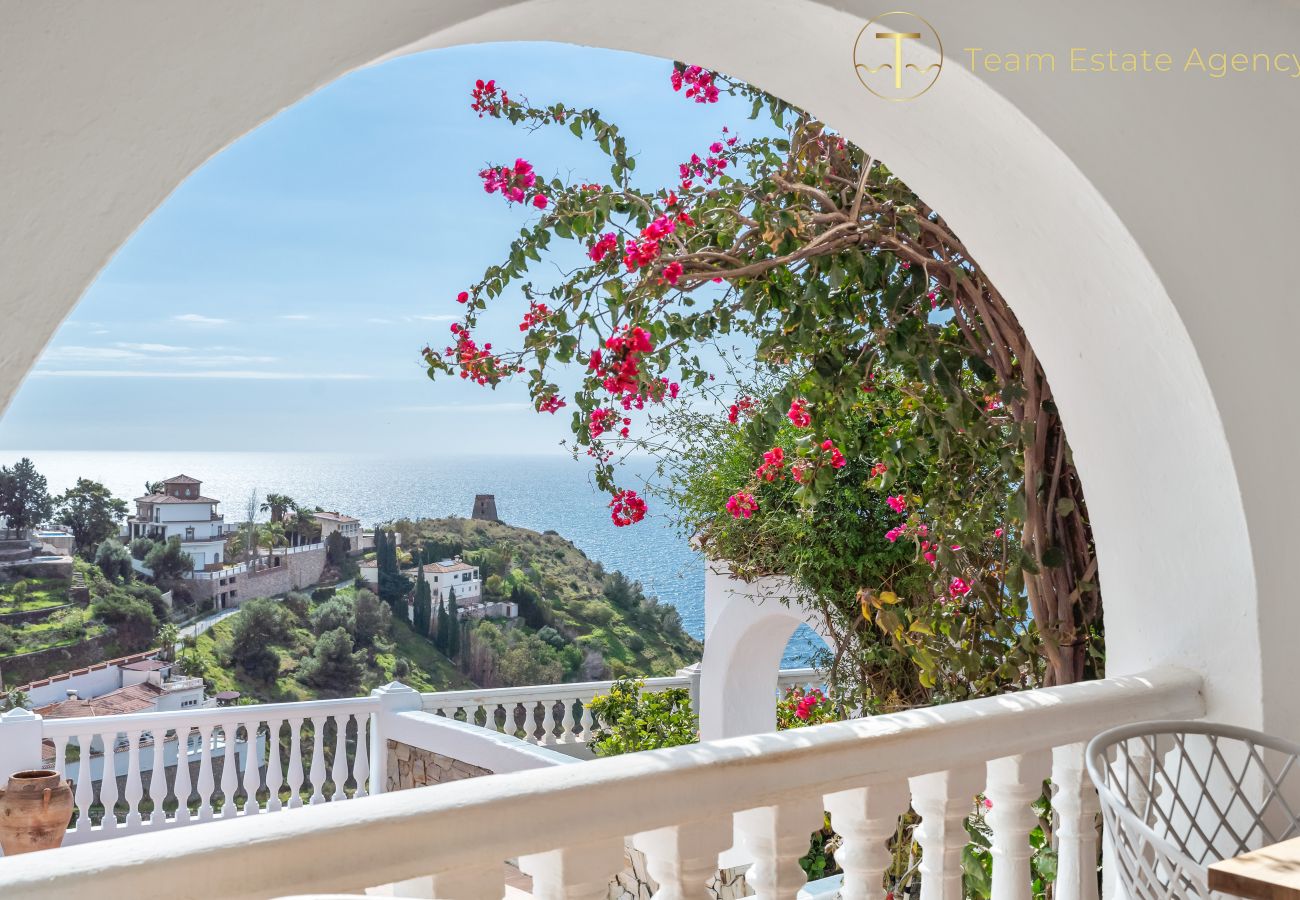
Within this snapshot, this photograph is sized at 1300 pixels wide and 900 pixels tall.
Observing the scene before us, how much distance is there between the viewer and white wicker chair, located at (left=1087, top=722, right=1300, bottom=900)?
4.85 feet

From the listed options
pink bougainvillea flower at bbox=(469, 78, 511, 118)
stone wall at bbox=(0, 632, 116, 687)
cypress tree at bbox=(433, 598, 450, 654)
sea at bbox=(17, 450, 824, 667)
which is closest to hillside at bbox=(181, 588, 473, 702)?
cypress tree at bbox=(433, 598, 450, 654)

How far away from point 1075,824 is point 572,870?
925 millimetres

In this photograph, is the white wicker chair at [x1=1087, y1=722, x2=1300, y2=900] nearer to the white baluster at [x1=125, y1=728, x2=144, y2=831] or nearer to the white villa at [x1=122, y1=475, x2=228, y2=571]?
the white baluster at [x1=125, y1=728, x2=144, y2=831]

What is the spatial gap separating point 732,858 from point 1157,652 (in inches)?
130

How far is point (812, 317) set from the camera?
2.32 metres

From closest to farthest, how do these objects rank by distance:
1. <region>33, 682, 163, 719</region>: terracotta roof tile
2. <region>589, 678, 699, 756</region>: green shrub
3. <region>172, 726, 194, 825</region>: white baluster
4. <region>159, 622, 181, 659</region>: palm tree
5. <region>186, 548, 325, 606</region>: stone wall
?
Result: 1. <region>172, 726, 194, 825</region>: white baluster
2. <region>589, 678, 699, 756</region>: green shrub
3. <region>33, 682, 163, 719</region>: terracotta roof tile
4. <region>159, 622, 181, 659</region>: palm tree
5. <region>186, 548, 325, 606</region>: stone wall

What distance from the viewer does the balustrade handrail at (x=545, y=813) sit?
0.88 m

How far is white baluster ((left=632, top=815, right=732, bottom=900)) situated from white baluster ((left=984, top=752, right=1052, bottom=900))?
0.52 m

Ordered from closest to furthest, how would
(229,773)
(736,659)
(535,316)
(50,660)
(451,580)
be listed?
(535,316) < (229,773) < (736,659) < (50,660) < (451,580)

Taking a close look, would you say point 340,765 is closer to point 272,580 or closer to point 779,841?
point 779,841

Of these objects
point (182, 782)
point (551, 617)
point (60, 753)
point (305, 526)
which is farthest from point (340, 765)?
point (551, 617)

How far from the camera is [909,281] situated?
2301mm

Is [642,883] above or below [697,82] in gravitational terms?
below

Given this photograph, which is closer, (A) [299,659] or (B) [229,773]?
(B) [229,773]
